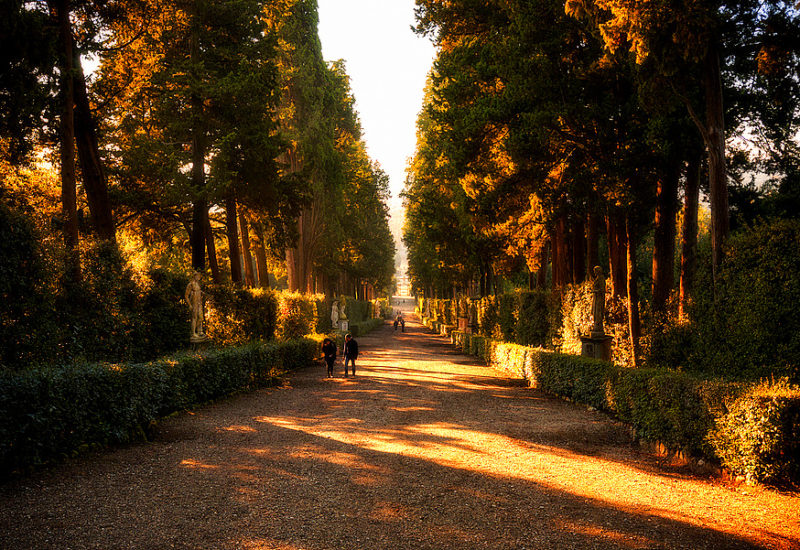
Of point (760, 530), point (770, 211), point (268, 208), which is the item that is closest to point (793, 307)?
point (760, 530)

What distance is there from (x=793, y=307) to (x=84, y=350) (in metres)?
13.3

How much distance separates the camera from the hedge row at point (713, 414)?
5613 millimetres

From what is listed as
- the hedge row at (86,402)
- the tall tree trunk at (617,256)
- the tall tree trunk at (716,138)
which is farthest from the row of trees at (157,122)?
Answer: the tall tree trunk at (716,138)

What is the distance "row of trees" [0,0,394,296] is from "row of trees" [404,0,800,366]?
22.6 feet

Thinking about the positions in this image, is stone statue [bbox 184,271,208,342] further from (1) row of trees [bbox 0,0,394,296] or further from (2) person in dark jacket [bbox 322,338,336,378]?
(2) person in dark jacket [bbox 322,338,336,378]

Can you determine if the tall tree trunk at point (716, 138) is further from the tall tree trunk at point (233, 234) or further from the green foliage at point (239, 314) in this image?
the tall tree trunk at point (233, 234)

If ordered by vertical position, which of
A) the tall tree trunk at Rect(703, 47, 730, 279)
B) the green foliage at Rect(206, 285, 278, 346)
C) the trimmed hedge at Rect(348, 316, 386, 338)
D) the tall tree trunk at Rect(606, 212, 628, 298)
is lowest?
the trimmed hedge at Rect(348, 316, 386, 338)

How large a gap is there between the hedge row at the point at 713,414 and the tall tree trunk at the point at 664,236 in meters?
3.24

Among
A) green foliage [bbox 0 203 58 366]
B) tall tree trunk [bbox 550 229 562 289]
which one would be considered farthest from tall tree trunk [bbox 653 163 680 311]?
green foliage [bbox 0 203 58 366]

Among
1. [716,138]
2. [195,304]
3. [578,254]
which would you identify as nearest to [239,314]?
[195,304]

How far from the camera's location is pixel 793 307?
25.2ft

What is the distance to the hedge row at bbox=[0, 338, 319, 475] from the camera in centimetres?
575

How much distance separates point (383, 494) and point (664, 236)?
10358 mm

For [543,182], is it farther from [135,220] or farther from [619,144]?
[135,220]
